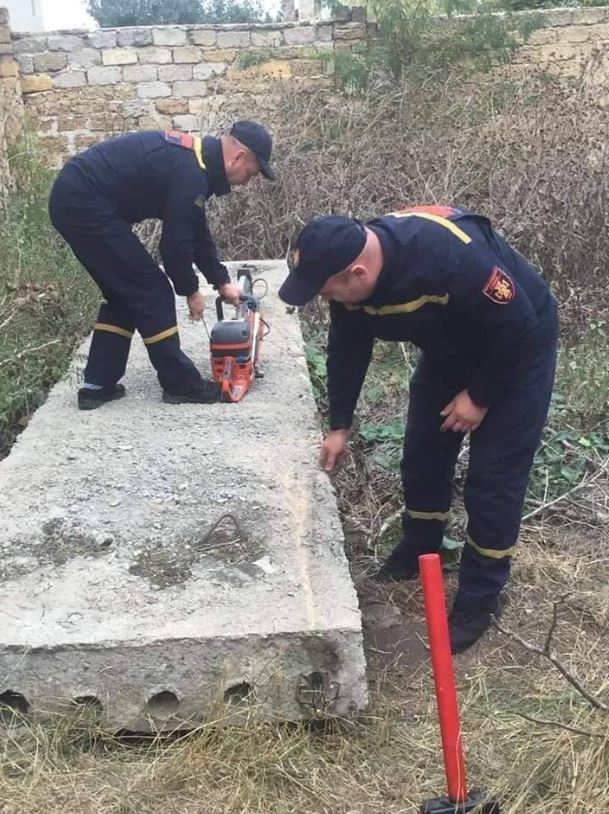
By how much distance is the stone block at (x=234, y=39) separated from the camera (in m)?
9.45

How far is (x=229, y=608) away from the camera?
2.57 meters

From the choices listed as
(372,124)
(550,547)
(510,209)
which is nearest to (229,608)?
(550,547)

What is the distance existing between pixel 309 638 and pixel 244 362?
213 cm

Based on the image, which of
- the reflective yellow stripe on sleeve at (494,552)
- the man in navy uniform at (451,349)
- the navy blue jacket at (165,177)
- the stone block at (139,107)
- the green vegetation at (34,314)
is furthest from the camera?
the stone block at (139,107)

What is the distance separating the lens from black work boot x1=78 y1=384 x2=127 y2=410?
4246 mm

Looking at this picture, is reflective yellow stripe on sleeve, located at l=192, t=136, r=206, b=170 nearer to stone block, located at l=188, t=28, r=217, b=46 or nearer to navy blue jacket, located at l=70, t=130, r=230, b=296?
navy blue jacket, located at l=70, t=130, r=230, b=296

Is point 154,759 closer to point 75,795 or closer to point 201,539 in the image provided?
point 75,795

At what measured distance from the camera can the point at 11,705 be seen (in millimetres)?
2467

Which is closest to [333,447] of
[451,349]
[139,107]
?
[451,349]

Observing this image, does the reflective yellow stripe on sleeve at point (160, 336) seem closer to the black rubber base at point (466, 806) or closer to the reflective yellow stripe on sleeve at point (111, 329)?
the reflective yellow stripe on sleeve at point (111, 329)

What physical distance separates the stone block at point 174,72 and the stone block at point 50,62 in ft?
3.31

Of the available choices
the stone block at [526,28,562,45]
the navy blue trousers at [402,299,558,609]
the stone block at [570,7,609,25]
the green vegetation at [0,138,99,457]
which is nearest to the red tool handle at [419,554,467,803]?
the navy blue trousers at [402,299,558,609]

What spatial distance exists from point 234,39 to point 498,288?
789 cm

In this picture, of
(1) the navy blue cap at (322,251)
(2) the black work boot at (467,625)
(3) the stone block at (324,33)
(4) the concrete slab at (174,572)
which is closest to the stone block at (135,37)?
(3) the stone block at (324,33)
